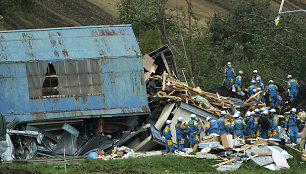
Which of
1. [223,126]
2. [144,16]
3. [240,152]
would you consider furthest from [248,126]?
[144,16]

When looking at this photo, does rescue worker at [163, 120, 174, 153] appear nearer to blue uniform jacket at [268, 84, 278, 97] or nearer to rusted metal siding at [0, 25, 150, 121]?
rusted metal siding at [0, 25, 150, 121]

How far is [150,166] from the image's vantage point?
22500 millimetres

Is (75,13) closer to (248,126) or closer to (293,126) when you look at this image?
(248,126)

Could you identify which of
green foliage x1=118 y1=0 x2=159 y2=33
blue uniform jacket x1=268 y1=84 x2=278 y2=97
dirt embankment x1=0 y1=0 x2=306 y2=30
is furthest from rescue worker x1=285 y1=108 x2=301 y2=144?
dirt embankment x1=0 y1=0 x2=306 y2=30

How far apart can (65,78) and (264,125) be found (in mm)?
9638

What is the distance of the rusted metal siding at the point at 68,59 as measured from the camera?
2898cm

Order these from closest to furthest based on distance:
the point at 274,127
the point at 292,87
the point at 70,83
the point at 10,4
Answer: the point at 274,127
the point at 70,83
the point at 292,87
the point at 10,4

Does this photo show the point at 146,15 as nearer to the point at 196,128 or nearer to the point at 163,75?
the point at 163,75

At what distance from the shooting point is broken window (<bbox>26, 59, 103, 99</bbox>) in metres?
29.3

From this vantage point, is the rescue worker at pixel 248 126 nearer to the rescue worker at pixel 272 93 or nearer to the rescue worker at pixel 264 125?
the rescue worker at pixel 264 125

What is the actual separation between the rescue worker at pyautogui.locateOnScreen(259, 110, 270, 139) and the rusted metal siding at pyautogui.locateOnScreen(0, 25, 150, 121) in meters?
5.48

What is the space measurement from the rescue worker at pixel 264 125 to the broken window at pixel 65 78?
7.72 meters

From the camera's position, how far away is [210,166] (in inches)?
900

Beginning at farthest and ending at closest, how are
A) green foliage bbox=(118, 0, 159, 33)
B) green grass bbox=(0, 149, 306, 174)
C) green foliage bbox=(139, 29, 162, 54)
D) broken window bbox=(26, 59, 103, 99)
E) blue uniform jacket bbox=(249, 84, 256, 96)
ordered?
green foliage bbox=(118, 0, 159, 33) < green foliage bbox=(139, 29, 162, 54) < blue uniform jacket bbox=(249, 84, 256, 96) < broken window bbox=(26, 59, 103, 99) < green grass bbox=(0, 149, 306, 174)
